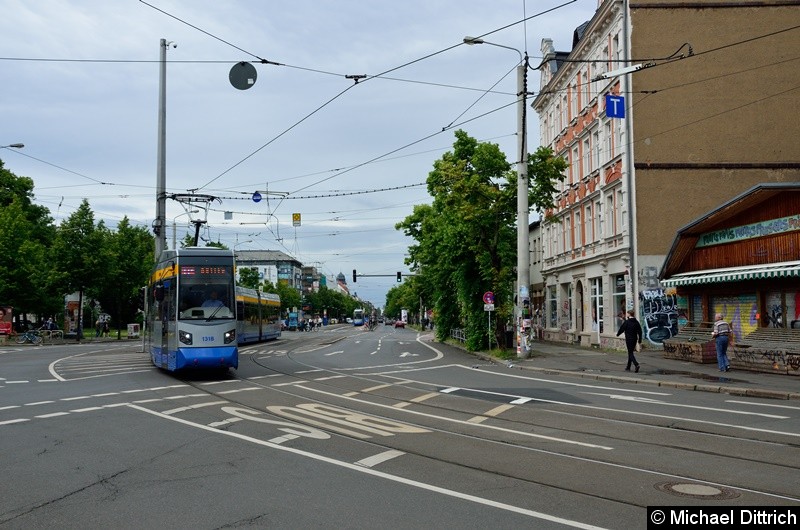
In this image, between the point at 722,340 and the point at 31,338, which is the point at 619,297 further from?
the point at 31,338

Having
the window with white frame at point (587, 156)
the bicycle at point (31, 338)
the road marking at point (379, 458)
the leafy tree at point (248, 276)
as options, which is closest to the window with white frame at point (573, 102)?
the window with white frame at point (587, 156)

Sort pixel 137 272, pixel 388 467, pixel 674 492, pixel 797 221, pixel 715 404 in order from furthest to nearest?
pixel 137 272, pixel 797 221, pixel 715 404, pixel 388 467, pixel 674 492

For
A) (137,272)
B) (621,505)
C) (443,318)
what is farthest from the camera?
(137,272)

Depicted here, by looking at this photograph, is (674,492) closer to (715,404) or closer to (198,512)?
(198,512)

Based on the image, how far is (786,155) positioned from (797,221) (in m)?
11.1

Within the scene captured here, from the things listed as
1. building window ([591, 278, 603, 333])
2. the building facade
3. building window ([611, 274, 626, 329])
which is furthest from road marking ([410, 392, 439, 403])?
building window ([591, 278, 603, 333])

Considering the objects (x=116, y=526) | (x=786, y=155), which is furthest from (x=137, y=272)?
(x=116, y=526)

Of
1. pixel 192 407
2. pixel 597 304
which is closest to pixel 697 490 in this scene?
pixel 192 407

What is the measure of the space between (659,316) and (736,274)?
674 centimetres

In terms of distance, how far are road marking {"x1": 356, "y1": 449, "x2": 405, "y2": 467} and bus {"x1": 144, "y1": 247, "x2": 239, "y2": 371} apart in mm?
10492

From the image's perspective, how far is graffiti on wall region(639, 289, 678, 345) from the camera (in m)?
29.1

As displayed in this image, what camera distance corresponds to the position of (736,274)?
22.8m

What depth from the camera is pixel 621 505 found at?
21.2 ft

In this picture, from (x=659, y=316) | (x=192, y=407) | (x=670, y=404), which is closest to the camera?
(x=192, y=407)
